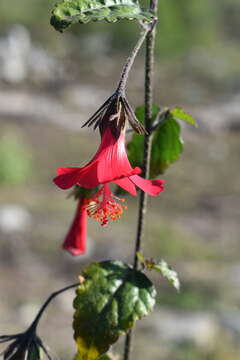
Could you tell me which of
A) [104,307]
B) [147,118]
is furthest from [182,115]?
[104,307]

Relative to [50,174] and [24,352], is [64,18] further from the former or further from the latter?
[50,174]

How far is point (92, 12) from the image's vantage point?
1129 mm

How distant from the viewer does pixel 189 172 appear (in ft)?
27.2

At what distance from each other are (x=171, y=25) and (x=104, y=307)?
41.7 feet

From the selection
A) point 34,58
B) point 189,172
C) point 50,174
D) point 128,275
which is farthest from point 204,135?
point 128,275

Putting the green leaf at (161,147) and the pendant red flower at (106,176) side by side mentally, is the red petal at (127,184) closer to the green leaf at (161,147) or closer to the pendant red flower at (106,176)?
the pendant red flower at (106,176)

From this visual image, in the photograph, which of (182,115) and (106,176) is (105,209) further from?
(182,115)

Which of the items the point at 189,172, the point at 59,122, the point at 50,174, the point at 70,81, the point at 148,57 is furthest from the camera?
the point at 70,81

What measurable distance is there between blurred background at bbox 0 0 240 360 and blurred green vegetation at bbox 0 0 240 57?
27mm

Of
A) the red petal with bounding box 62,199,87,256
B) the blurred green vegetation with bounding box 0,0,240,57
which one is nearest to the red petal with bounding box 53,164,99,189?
the red petal with bounding box 62,199,87,256

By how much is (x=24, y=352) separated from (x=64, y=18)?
749mm

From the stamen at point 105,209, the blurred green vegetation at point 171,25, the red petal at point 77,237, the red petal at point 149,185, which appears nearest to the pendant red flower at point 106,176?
the red petal at point 149,185

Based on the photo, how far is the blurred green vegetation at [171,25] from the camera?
13508 mm

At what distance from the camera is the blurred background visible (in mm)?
4789
